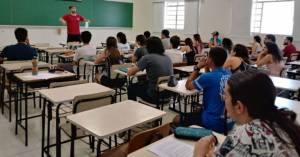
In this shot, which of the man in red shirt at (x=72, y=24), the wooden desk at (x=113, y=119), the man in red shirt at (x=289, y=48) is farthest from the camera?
the man in red shirt at (x=72, y=24)

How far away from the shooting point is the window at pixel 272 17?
8148mm

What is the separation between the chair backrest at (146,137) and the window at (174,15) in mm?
9883

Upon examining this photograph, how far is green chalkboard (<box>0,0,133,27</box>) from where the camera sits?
28.5 feet

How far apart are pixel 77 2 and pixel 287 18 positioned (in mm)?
7385

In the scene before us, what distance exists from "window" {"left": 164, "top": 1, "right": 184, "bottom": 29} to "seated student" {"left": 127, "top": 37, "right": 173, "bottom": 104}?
7.89 metres

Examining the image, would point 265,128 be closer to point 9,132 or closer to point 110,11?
point 9,132

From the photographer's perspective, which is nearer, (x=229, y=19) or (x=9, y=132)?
(x=9, y=132)

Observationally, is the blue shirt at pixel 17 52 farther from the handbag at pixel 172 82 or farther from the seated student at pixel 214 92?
the seated student at pixel 214 92

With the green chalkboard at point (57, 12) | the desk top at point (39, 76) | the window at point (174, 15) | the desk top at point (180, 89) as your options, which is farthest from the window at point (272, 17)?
the desk top at point (39, 76)

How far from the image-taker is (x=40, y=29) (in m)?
9.50

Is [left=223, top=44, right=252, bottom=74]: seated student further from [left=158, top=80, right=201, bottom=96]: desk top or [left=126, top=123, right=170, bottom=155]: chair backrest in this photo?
[left=126, top=123, right=170, bottom=155]: chair backrest

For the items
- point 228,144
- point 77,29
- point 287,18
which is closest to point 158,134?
point 228,144

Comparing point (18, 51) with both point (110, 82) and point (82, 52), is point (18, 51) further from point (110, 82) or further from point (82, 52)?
point (110, 82)

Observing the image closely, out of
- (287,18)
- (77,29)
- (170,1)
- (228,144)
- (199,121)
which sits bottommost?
(199,121)
